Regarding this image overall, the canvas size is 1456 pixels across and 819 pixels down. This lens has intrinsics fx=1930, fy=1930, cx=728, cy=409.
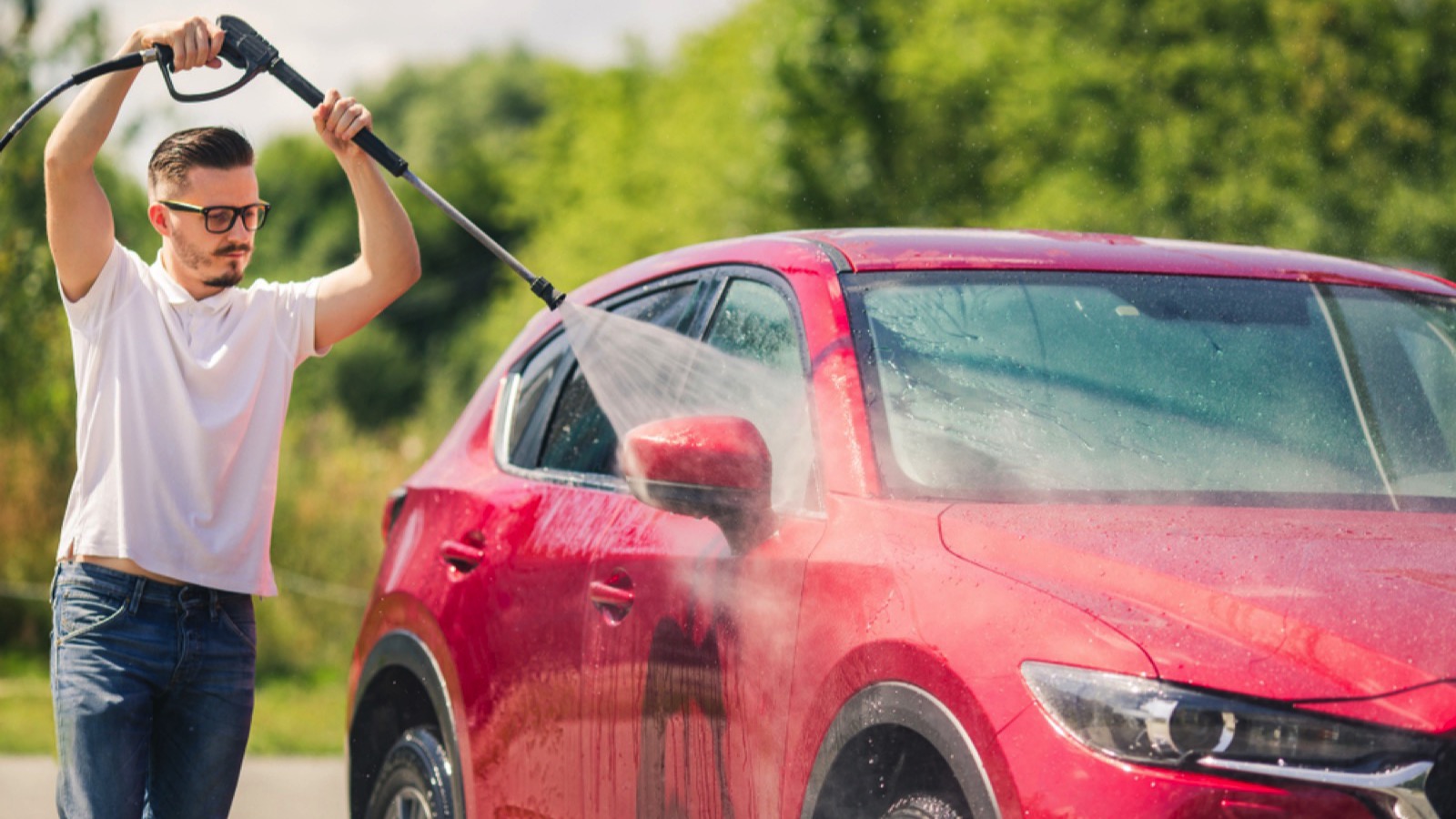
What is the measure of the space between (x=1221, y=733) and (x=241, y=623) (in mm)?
2310

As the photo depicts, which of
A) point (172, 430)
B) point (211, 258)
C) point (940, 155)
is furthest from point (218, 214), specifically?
point (940, 155)

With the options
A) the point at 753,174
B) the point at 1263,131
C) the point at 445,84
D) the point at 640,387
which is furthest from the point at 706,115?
the point at 445,84

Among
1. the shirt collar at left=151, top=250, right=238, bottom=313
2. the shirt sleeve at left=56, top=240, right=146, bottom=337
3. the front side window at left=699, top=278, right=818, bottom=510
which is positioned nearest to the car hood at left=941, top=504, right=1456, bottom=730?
the front side window at left=699, top=278, right=818, bottom=510

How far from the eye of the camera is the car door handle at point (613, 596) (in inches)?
154

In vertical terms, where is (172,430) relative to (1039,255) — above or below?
below

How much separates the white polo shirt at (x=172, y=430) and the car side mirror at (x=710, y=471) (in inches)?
39.0

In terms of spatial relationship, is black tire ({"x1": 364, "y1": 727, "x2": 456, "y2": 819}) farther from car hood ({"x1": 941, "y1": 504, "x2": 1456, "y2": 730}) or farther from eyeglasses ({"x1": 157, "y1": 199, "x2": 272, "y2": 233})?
car hood ({"x1": 941, "y1": 504, "x2": 1456, "y2": 730})

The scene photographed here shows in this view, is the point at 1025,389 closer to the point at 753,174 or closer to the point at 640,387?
the point at 640,387

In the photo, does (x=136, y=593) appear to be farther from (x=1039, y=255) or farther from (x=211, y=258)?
(x=1039, y=255)

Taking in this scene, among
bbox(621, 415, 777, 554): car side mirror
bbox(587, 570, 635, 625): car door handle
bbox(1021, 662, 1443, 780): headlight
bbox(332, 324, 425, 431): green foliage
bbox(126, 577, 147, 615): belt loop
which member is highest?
bbox(332, 324, 425, 431): green foliage

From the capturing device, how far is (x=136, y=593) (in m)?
3.95

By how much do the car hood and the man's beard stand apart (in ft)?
5.82

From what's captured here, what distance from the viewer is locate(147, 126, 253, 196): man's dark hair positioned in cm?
414

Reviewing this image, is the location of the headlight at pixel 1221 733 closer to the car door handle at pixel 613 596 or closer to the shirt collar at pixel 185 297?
the car door handle at pixel 613 596
